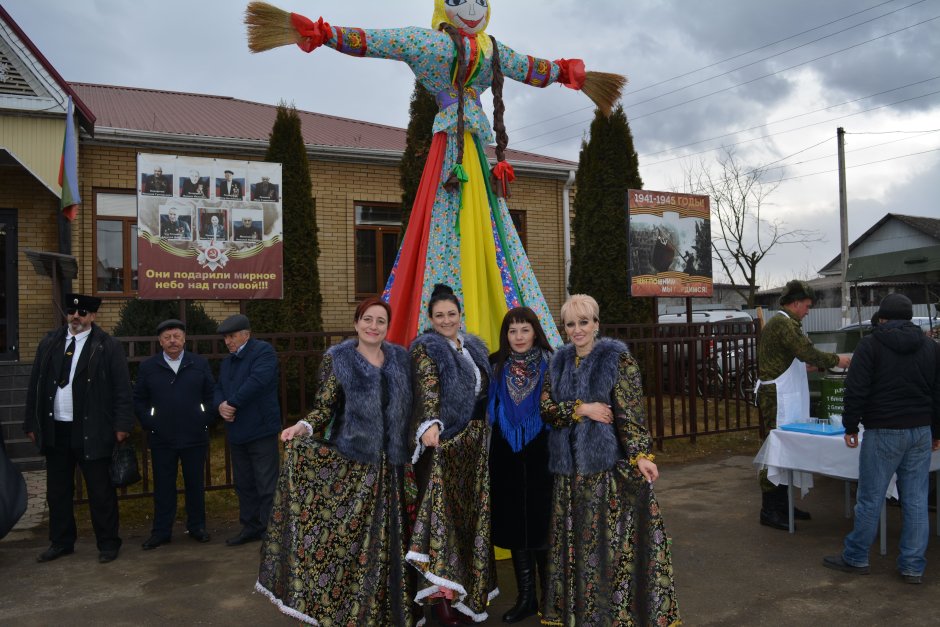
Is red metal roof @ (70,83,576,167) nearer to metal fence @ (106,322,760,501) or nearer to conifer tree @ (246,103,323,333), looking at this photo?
conifer tree @ (246,103,323,333)

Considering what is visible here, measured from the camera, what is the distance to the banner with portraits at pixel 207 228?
6.48 meters

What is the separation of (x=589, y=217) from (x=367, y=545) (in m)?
9.75

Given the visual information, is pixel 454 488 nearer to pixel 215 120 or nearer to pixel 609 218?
pixel 609 218

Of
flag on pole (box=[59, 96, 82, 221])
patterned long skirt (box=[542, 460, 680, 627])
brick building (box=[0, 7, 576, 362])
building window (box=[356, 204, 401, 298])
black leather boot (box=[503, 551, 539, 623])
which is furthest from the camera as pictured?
building window (box=[356, 204, 401, 298])

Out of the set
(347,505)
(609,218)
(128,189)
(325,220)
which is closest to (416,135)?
(325,220)

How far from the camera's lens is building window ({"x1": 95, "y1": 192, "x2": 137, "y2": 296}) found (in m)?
11.1

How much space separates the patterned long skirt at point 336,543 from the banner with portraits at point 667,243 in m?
7.69

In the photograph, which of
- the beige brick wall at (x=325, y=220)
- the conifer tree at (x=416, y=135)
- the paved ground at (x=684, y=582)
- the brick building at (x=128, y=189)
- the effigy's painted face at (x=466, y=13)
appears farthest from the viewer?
the conifer tree at (x=416, y=135)

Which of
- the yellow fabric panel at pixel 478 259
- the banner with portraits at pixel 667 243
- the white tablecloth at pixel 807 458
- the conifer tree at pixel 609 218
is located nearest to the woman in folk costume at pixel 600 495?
the yellow fabric panel at pixel 478 259

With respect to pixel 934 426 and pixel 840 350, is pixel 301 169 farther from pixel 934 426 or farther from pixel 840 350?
pixel 934 426

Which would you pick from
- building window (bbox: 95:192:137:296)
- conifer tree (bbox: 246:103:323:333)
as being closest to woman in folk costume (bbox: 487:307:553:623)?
conifer tree (bbox: 246:103:323:333)

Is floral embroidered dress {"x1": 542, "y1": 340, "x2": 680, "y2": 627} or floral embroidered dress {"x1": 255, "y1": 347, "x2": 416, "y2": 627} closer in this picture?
floral embroidered dress {"x1": 542, "y1": 340, "x2": 680, "y2": 627}

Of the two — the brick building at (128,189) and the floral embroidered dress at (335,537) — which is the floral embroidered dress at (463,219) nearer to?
the floral embroidered dress at (335,537)

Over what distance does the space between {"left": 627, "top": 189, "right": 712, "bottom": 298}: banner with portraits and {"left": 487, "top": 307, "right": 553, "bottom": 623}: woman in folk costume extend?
7.13m
